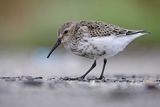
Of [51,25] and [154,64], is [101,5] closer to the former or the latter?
[51,25]

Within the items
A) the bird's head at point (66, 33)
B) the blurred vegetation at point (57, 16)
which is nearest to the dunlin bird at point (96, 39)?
the bird's head at point (66, 33)

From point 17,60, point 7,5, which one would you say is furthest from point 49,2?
point 17,60

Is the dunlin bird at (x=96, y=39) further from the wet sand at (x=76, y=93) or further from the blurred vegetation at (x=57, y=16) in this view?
the blurred vegetation at (x=57, y=16)

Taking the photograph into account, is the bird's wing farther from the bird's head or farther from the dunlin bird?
the bird's head

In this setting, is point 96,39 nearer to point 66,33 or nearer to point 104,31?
point 104,31

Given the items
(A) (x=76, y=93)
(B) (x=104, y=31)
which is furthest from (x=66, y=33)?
(A) (x=76, y=93)

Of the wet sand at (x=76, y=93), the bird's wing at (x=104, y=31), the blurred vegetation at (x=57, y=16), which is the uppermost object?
the bird's wing at (x=104, y=31)
